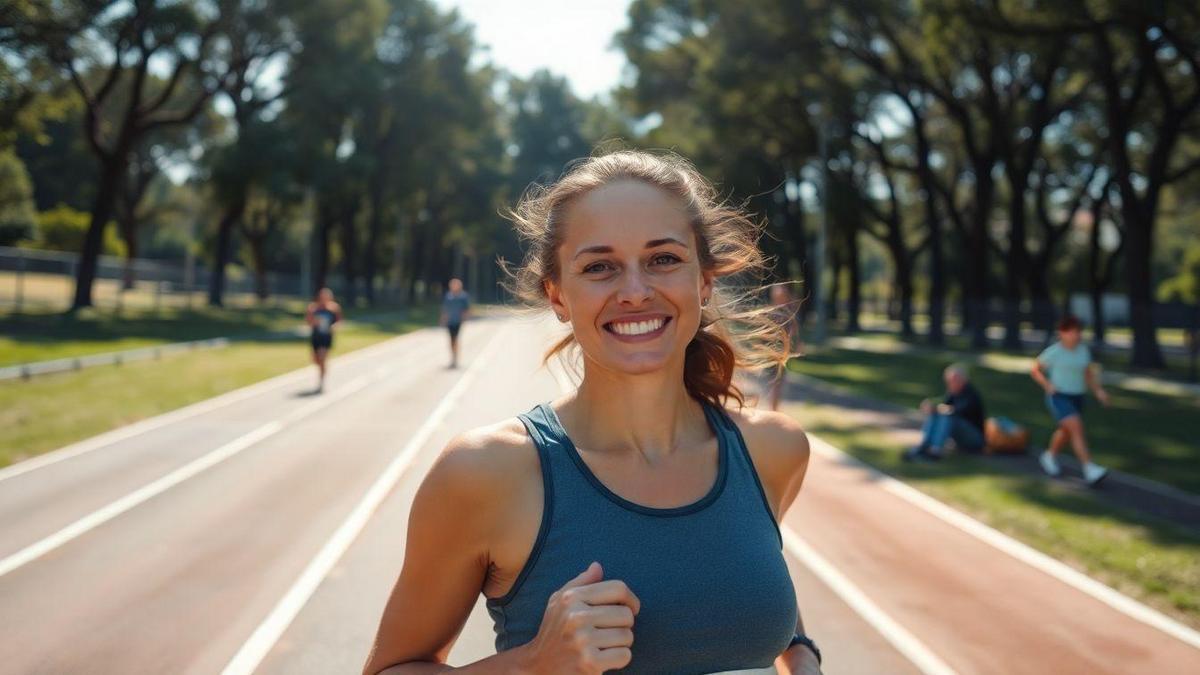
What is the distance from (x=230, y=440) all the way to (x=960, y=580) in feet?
30.6

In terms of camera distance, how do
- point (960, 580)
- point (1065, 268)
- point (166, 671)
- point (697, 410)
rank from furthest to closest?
point (1065, 268) < point (960, 580) < point (166, 671) < point (697, 410)

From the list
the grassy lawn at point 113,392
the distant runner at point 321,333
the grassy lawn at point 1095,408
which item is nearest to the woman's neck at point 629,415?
the grassy lawn at point 1095,408

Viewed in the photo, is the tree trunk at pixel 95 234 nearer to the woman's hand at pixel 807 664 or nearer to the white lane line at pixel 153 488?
the white lane line at pixel 153 488

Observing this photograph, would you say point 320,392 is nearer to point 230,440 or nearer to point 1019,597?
point 230,440

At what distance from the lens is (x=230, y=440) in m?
13.4

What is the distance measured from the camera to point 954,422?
45.0 ft

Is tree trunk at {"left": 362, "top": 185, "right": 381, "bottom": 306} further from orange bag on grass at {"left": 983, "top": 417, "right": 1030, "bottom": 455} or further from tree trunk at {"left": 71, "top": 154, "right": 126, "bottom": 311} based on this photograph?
orange bag on grass at {"left": 983, "top": 417, "right": 1030, "bottom": 455}

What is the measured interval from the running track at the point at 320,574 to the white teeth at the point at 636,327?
2.46ft

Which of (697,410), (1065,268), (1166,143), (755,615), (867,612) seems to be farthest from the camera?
(1065,268)

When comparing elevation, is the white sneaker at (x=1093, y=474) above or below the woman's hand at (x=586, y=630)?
below

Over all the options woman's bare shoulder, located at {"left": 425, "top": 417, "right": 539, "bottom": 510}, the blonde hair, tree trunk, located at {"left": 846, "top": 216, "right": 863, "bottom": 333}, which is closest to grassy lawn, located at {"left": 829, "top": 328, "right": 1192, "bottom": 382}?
tree trunk, located at {"left": 846, "top": 216, "right": 863, "bottom": 333}

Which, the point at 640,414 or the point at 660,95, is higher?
the point at 660,95

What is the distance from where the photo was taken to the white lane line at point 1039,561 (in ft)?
20.9

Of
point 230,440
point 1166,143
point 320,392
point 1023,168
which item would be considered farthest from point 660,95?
point 230,440
